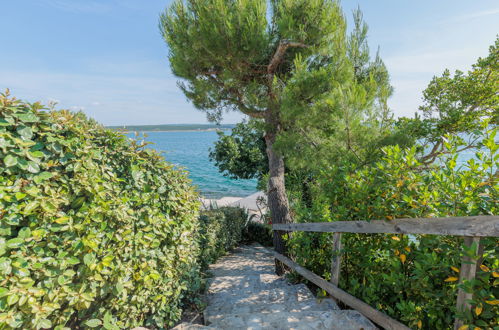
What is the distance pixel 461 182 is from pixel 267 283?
282 centimetres

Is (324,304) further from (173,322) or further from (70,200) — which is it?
(70,200)

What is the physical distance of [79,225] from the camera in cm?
154

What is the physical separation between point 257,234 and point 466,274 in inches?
244

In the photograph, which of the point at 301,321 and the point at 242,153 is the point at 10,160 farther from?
the point at 242,153

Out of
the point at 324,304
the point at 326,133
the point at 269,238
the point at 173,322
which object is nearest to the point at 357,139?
the point at 326,133

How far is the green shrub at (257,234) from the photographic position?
7.10 m

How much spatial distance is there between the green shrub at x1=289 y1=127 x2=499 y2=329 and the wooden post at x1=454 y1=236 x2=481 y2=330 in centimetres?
3

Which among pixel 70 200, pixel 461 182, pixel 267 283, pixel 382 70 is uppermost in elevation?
pixel 382 70

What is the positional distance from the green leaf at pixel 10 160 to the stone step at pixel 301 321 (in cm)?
171

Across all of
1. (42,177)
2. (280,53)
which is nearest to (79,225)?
(42,177)

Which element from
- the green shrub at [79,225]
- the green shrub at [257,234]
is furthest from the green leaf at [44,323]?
the green shrub at [257,234]

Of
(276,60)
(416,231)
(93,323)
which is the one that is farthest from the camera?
(276,60)

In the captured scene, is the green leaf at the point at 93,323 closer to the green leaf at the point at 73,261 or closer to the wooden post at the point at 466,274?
the green leaf at the point at 73,261

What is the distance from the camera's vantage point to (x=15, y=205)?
132cm
